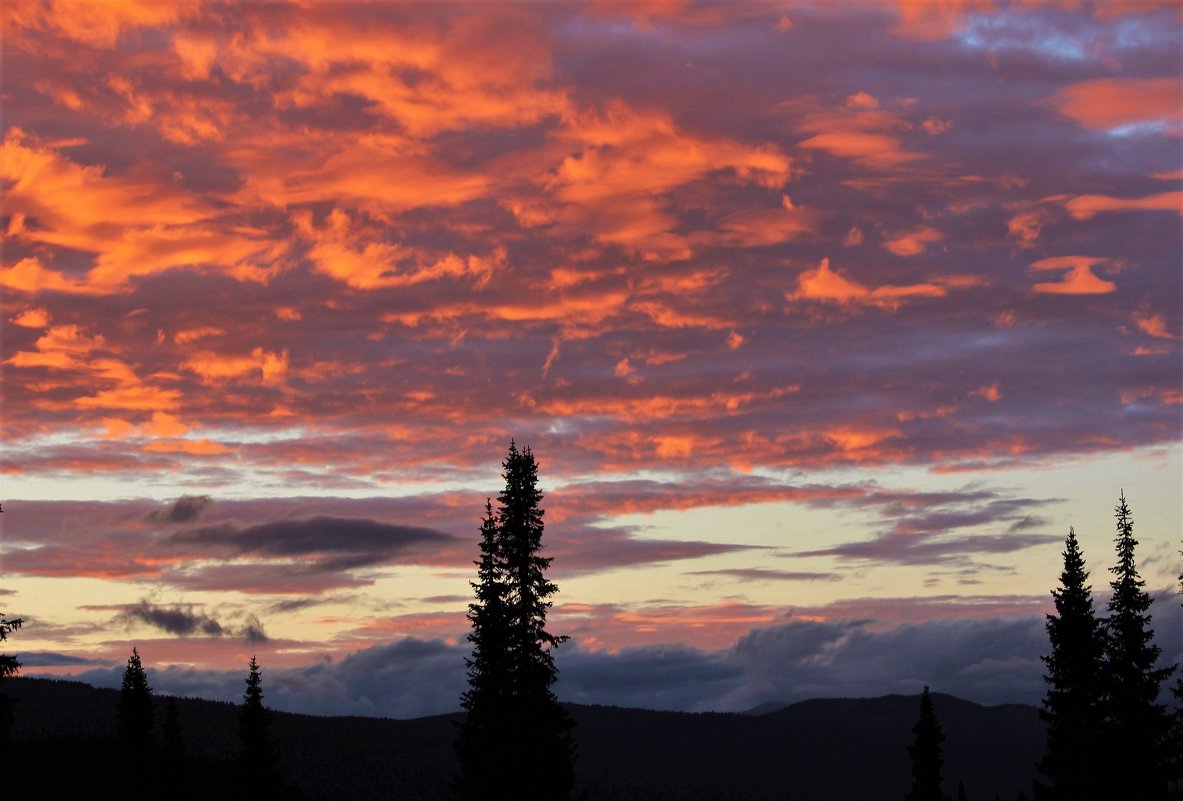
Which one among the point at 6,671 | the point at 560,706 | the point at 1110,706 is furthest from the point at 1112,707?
the point at 6,671

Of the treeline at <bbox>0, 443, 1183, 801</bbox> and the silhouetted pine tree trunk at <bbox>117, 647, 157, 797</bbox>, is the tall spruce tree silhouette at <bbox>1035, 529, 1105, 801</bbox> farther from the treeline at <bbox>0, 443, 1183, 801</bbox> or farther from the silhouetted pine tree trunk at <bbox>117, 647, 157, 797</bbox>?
the silhouetted pine tree trunk at <bbox>117, 647, 157, 797</bbox>

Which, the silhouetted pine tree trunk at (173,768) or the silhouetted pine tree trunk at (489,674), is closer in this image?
the silhouetted pine tree trunk at (489,674)

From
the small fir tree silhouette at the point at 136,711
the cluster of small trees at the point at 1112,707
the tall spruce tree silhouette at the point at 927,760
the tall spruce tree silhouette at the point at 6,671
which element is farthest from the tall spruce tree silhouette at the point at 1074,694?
the small fir tree silhouette at the point at 136,711

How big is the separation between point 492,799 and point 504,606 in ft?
20.6

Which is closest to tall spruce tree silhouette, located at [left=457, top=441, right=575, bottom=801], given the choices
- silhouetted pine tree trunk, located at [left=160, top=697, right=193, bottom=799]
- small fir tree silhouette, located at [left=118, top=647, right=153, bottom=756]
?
silhouetted pine tree trunk, located at [left=160, top=697, right=193, bottom=799]

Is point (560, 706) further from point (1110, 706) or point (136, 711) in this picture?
point (136, 711)

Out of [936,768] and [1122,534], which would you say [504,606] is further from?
[936,768]

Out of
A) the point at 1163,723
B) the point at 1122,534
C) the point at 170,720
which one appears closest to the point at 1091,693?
the point at 1163,723

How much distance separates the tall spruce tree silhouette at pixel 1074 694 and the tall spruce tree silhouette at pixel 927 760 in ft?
55.9

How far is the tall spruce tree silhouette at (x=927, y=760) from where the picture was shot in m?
72.6

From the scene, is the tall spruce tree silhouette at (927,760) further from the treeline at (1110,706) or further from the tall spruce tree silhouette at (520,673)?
the tall spruce tree silhouette at (520,673)

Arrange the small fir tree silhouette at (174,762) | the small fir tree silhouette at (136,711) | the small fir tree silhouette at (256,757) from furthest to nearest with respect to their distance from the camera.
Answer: the small fir tree silhouette at (136,711), the small fir tree silhouette at (174,762), the small fir tree silhouette at (256,757)

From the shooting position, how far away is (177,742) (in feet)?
320

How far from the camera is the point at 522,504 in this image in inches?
1848
